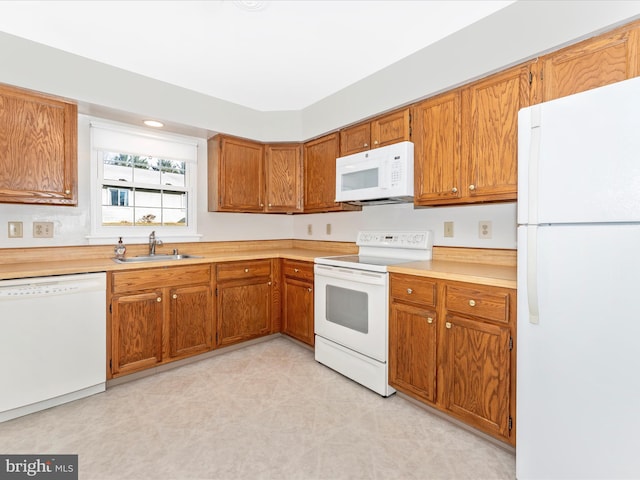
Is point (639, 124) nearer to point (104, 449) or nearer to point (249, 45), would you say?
point (249, 45)

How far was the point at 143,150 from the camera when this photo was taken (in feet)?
10.2

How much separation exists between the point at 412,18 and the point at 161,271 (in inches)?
102

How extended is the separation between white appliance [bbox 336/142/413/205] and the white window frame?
1.61 m

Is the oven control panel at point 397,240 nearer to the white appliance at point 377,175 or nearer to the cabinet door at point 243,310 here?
the white appliance at point 377,175

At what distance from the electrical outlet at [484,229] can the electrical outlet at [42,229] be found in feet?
11.2

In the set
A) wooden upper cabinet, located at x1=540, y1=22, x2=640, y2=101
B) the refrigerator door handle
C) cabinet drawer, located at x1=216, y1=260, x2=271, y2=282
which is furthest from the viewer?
cabinet drawer, located at x1=216, y1=260, x2=271, y2=282

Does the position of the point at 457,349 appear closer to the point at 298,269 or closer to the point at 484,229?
the point at 484,229

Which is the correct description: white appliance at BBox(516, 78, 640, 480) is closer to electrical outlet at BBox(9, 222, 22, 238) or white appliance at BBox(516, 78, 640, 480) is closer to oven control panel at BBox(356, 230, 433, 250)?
oven control panel at BBox(356, 230, 433, 250)

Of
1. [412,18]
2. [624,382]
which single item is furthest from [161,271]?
[624,382]

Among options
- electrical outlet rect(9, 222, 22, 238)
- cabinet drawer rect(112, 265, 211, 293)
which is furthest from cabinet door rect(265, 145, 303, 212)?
electrical outlet rect(9, 222, 22, 238)

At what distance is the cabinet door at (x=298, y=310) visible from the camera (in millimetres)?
3068

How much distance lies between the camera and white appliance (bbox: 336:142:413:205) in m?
2.48

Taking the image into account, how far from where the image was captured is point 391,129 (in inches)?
105

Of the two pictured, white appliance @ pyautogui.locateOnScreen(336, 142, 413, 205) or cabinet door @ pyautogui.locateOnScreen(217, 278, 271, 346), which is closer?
white appliance @ pyautogui.locateOnScreen(336, 142, 413, 205)
